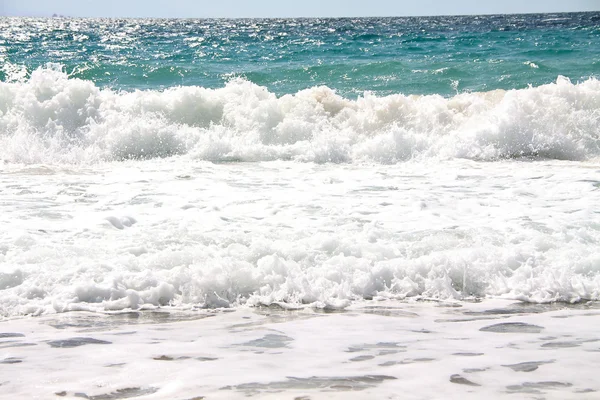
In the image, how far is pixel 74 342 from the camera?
3709mm

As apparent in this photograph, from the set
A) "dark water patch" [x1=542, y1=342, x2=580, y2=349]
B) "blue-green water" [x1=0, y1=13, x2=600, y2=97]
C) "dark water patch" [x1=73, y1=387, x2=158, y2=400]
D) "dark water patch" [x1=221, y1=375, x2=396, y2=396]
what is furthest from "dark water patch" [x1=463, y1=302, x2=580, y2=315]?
"blue-green water" [x1=0, y1=13, x2=600, y2=97]

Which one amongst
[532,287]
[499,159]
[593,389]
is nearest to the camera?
[593,389]

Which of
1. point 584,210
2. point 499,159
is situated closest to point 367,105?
point 499,159

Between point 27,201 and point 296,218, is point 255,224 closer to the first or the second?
point 296,218

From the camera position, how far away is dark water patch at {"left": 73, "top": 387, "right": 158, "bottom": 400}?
2.93 meters

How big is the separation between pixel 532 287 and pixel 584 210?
2.16 meters

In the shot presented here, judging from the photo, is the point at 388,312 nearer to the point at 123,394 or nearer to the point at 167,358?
the point at 167,358

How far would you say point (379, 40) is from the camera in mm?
27266

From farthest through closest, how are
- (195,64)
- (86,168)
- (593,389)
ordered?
(195,64)
(86,168)
(593,389)

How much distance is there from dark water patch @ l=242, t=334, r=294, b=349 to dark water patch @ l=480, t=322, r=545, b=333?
45.4 inches

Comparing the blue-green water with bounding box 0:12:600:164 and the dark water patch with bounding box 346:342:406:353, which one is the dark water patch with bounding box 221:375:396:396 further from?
the blue-green water with bounding box 0:12:600:164

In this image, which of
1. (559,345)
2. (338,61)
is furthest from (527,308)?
(338,61)

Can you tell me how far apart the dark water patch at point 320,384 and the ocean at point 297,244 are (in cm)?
1

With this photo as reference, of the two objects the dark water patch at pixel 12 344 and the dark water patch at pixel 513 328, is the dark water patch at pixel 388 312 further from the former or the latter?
the dark water patch at pixel 12 344
